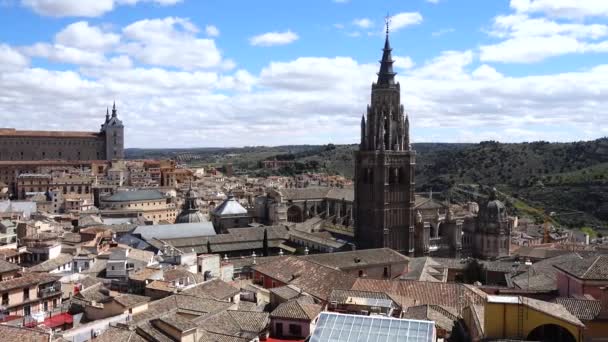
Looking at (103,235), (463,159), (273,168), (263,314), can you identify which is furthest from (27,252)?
(273,168)

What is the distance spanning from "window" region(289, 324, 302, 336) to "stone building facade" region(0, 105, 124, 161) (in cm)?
10407

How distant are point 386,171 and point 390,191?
1863 mm

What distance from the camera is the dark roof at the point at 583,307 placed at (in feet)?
65.5

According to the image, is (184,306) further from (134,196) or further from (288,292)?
(134,196)

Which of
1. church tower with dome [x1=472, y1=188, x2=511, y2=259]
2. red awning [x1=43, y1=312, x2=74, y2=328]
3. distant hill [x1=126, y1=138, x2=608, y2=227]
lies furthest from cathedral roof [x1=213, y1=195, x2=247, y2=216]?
distant hill [x1=126, y1=138, x2=608, y2=227]

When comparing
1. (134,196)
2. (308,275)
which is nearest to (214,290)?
(308,275)

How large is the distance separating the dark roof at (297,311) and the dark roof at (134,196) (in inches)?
2266

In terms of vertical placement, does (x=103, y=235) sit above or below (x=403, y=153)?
below

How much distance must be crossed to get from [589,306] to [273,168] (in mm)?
155562

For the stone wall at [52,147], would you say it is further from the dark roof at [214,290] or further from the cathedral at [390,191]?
the dark roof at [214,290]

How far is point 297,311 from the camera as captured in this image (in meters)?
22.6

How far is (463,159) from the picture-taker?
148 metres

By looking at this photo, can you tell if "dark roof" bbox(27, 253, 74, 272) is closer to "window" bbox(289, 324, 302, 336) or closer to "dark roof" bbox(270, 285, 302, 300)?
"dark roof" bbox(270, 285, 302, 300)

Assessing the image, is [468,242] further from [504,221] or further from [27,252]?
[27,252]
